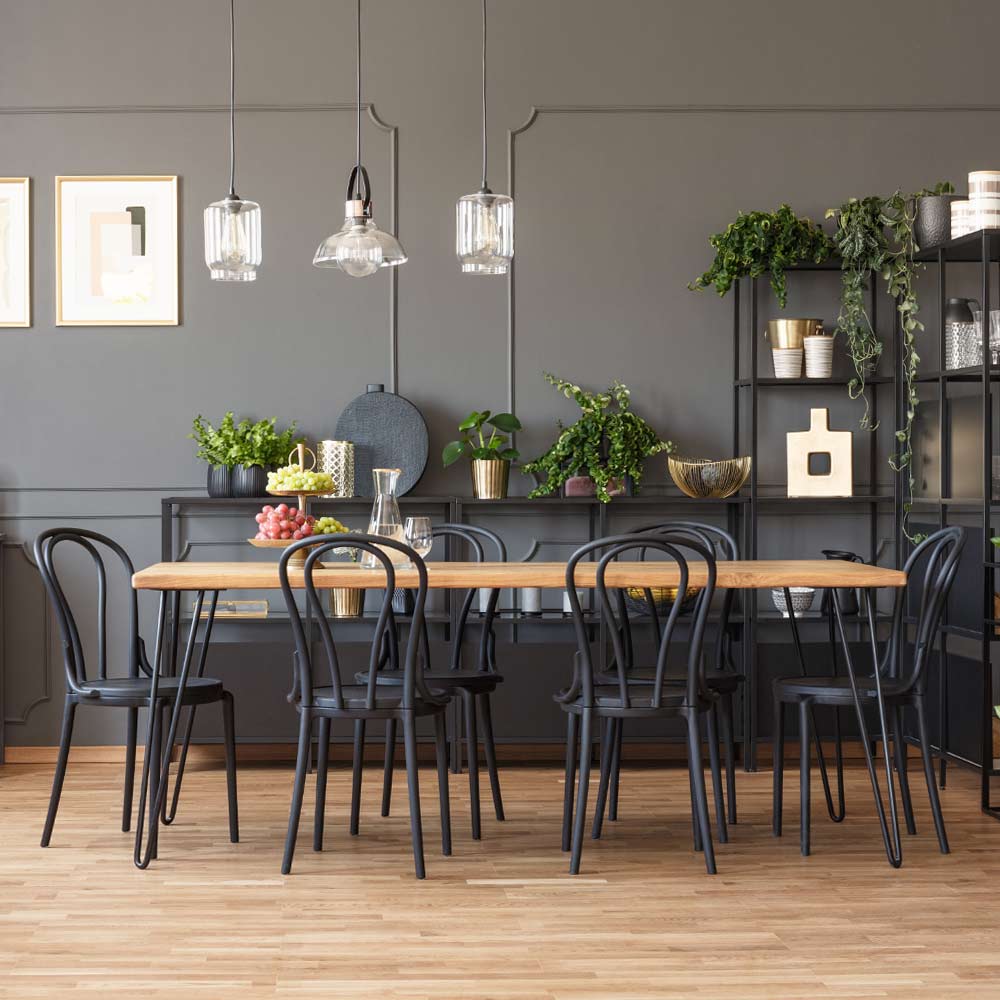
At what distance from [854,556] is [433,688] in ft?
5.95

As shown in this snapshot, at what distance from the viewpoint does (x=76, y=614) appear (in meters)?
5.11

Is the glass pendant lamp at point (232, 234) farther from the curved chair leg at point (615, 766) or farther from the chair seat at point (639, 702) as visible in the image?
the curved chair leg at point (615, 766)

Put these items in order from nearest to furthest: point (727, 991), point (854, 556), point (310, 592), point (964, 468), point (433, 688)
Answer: point (727, 991) < point (310, 592) < point (433, 688) < point (854, 556) < point (964, 468)

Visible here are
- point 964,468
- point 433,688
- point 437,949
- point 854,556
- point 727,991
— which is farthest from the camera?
point 964,468

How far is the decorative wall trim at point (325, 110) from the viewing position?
5078mm

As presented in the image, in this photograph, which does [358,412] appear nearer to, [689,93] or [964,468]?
[689,93]

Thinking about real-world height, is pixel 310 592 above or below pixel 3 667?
above

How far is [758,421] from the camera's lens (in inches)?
204

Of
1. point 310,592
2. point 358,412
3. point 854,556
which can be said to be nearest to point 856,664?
point 854,556

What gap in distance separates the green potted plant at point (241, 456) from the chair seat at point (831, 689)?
2.14 metres

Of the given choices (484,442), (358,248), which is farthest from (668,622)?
(484,442)

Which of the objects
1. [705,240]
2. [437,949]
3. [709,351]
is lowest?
[437,949]

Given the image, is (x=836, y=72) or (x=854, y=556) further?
(x=836, y=72)

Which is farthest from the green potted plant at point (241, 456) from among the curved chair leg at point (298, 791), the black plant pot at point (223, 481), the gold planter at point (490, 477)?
the curved chair leg at point (298, 791)
